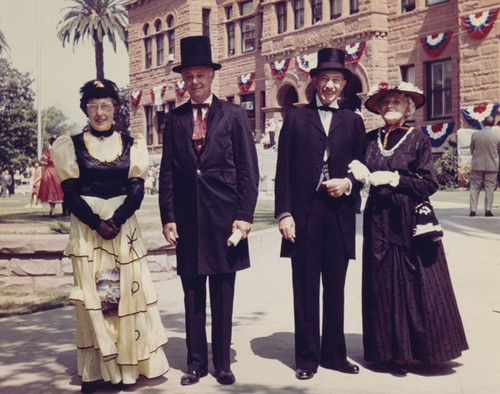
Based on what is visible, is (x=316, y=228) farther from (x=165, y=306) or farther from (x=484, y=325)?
(x=165, y=306)

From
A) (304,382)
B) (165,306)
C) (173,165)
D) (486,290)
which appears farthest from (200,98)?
(486,290)

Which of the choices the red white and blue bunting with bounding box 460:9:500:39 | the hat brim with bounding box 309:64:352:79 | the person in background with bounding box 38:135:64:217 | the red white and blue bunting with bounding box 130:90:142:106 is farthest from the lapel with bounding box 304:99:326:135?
the red white and blue bunting with bounding box 130:90:142:106

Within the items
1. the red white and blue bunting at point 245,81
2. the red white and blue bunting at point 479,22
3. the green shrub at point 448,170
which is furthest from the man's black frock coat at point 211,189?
the red white and blue bunting at point 245,81

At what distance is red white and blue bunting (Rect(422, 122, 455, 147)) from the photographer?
82.2 feet

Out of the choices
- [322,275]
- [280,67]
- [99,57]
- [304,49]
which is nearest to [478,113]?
[304,49]

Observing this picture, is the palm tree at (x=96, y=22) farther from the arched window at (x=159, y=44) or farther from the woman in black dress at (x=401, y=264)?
the woman in black dress at (x=401, y=264)

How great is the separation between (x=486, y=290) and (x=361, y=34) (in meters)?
21.3

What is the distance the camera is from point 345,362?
4.93 m

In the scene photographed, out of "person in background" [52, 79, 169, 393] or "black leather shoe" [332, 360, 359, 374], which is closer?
"person in background" [52, 79, 169, 393]

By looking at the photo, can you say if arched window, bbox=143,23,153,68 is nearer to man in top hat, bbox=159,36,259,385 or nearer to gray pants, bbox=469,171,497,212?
gray pants, bbox=469,171,497,212

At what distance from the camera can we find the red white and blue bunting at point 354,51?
2742 cm

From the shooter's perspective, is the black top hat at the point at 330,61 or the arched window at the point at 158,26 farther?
the arched window at the point at 158,26

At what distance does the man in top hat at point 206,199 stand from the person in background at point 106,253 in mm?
250

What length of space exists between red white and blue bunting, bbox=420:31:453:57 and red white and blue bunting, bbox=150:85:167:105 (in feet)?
58.5
